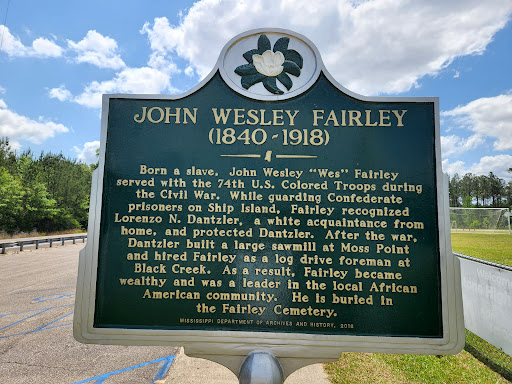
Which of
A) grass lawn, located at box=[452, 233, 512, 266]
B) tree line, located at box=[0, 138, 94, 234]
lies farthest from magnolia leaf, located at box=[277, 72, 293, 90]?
tree line, located at box=[0, 138, 94, 234]

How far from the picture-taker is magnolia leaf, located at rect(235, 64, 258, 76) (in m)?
2.40

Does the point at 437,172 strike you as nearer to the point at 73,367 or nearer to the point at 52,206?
the point at 73,367

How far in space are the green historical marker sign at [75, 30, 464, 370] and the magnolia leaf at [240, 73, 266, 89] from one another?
38 millimetres

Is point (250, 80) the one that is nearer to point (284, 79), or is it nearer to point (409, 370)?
point (284, 79)

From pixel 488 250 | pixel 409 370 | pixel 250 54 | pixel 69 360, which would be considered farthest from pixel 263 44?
pixel 488 250

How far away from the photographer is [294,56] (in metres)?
2.43

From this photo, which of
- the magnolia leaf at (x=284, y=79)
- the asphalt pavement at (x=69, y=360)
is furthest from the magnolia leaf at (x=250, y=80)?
the asphalt pavement at (x=69, y=360)

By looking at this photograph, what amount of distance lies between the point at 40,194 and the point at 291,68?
38504mm

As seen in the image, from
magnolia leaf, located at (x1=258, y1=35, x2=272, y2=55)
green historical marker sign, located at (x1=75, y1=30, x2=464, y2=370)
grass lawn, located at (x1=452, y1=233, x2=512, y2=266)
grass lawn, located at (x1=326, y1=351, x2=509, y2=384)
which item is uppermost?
magnolia leaf, located at (x1=258, y1=35, x2=272, y2=55)

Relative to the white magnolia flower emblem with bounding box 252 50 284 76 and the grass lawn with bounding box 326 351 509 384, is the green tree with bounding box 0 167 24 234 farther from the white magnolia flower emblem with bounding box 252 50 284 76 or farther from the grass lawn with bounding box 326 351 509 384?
the white magnolia flower emblem with bounding box 252 50 284 76

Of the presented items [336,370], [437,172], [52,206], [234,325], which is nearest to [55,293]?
[336,370]

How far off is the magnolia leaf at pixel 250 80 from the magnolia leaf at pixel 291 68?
19 centimetres

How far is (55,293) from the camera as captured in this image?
8719 millimetres

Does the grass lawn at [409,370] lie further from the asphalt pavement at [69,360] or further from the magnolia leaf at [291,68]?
the magnolia leaf at [291,68]
